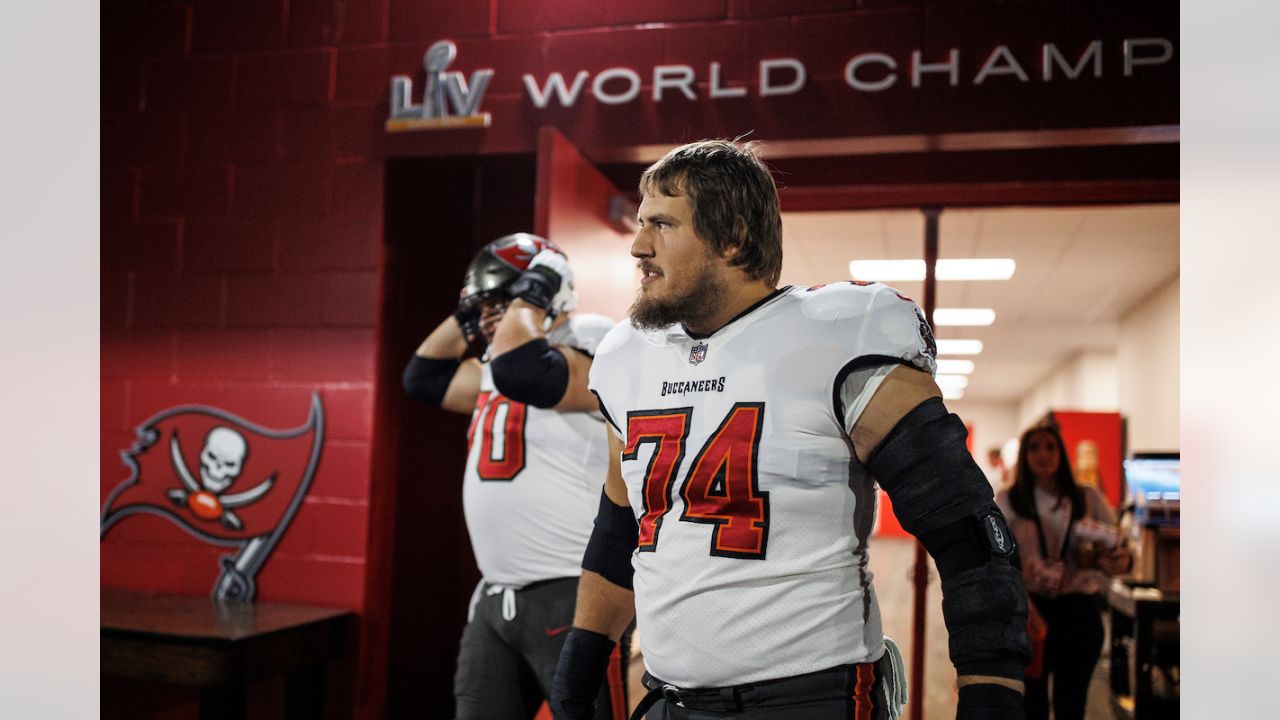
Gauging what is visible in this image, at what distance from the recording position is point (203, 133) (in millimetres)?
3582

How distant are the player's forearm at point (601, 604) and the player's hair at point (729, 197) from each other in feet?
1.75

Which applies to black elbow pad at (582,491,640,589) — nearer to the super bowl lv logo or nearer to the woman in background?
the super bowl lv logo

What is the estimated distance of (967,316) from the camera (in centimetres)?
502

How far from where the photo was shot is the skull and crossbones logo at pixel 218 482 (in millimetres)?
3414

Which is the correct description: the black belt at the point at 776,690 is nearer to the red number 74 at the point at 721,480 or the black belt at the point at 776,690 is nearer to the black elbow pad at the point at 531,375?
the red number 74 at the point at 721,480

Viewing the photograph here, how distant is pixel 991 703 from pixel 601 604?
25.1 inches

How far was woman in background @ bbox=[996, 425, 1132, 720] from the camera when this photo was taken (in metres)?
3.45

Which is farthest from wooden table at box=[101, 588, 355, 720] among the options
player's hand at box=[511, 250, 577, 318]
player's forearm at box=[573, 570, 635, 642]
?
player's forearm at box=[573, 570, 635, 642]

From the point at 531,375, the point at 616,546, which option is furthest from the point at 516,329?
the point at 616,546

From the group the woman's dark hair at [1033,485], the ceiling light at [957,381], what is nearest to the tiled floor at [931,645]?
the woman's dark hair at [1033,485]

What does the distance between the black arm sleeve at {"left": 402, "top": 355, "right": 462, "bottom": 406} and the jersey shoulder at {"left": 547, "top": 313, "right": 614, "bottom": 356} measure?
44 centimetres

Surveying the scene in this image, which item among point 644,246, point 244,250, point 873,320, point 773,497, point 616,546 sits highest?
point 244,250

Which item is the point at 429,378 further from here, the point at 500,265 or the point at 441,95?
the point at 441,95
